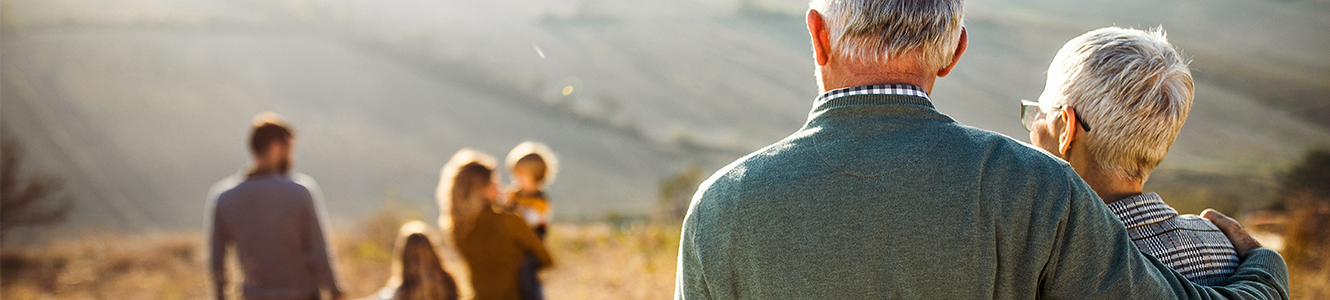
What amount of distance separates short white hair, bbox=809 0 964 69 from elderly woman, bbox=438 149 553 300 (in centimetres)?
252

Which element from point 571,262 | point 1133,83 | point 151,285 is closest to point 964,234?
point 1133,83

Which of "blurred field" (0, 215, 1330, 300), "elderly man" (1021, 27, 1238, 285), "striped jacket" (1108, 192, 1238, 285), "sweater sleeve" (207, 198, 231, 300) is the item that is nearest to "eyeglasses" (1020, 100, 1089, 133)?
"elderly man" (1021, 27, 1238, 285)

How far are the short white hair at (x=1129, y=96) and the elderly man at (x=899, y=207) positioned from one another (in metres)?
0.27

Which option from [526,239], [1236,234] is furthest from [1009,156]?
[526,239]

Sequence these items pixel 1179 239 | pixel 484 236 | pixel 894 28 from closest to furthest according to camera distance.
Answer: pixel 894 28, pixel 1179 239, pixel 484 236

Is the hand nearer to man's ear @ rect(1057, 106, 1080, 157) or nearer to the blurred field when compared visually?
man's ear @ rect(1057, 106, 1080, 157)

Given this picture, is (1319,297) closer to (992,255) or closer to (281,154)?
(992,255)

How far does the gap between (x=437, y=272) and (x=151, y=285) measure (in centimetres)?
590

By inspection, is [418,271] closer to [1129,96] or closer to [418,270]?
[418,270]

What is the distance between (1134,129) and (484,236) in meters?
2.65

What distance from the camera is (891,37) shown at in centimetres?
108

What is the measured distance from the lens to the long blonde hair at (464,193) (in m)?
3.40

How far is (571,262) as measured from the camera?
25.0 ft

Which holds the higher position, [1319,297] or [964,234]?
[964,234]
